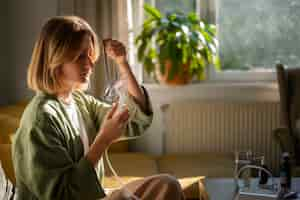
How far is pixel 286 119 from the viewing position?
10.6 feet

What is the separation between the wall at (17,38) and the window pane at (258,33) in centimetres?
117

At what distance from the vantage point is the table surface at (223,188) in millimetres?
2172

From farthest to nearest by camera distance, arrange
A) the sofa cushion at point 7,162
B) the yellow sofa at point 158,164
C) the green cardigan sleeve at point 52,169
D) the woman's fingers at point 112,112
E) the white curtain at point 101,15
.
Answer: the white curtain at point 101,15 → the yellow sofa at point 158,164 → the sofa cushion at point 7,162 → the woman's fingers at point 112,112 → the green cardigan sleeve at point 52,169

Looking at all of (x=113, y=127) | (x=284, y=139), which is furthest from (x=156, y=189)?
(x=284, y=139)

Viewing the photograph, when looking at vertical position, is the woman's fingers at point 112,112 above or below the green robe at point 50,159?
above

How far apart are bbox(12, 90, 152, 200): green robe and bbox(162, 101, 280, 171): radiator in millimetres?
1798

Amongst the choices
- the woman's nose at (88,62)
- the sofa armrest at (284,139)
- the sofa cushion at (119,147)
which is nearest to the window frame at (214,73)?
the sofa cushion at (119,147)

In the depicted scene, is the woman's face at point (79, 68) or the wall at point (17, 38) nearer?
the woman's face at point (79, 68)

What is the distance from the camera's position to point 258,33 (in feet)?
12.2

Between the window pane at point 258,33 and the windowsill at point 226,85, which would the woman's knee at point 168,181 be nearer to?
the windowsill at point 226,85

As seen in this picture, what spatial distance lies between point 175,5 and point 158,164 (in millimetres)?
1130

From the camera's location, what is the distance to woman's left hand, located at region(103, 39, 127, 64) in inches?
75.1

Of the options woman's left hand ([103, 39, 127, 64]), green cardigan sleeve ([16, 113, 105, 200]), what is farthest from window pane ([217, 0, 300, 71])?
green cardigan sleeve ([16, 113, 105, 200])

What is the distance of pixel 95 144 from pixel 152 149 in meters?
1.90
